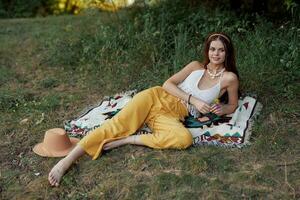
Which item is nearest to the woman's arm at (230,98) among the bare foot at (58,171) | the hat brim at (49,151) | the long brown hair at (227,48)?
the long brown hair at (227,48)

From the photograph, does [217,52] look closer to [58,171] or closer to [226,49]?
[226,49]

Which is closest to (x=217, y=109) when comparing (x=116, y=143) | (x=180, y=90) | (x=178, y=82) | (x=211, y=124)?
(x=211, y=124)

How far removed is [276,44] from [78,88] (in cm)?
226

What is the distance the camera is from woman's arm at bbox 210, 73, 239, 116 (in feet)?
14.5

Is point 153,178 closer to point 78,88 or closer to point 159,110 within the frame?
point 159,110

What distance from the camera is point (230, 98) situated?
179 inches

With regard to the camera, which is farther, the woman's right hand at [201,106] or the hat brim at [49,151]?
the woman's right hand at [201,106]

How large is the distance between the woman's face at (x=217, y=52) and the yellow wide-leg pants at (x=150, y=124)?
49 cm

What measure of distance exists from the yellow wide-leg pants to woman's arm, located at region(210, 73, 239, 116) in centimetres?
31

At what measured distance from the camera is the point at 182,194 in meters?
3.58

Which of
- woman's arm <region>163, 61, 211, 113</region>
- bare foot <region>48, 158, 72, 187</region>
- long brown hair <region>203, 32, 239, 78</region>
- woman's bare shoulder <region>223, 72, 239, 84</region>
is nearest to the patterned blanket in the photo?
woman's arm <region>163, 61, 211, 113</region>

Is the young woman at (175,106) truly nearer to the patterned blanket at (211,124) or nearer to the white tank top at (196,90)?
the white tank top at (196,90)

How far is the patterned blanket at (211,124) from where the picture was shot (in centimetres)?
425

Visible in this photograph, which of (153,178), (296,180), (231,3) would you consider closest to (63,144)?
(153,178)
